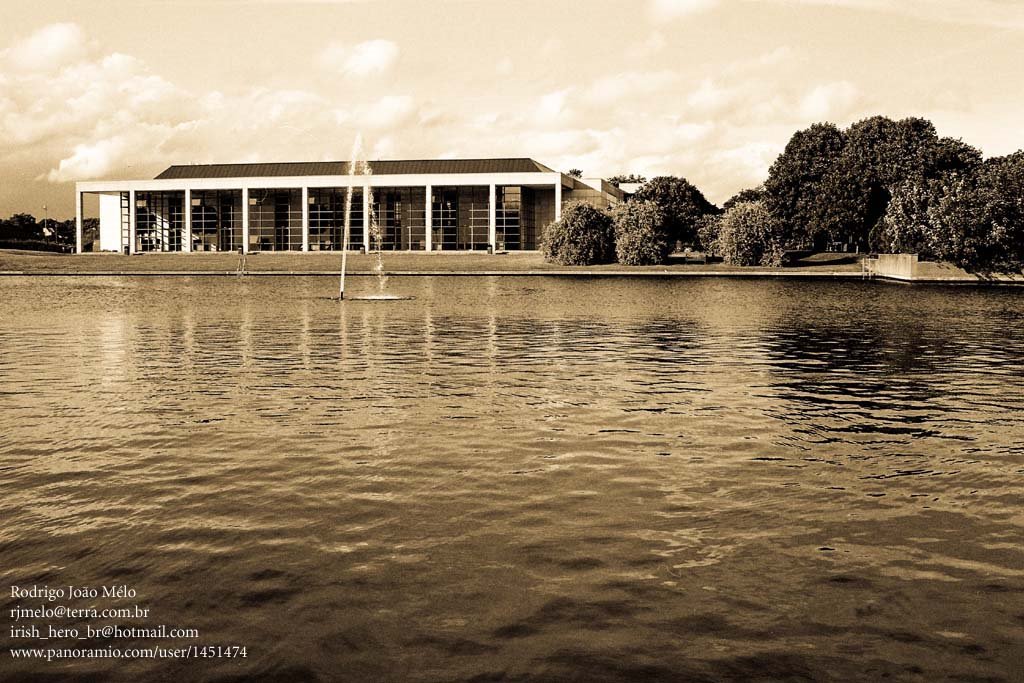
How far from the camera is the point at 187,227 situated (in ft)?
428

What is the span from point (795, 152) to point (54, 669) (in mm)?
113461

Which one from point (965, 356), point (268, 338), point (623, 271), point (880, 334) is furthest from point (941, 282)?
point (268, 338)

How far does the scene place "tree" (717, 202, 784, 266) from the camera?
90.5 m

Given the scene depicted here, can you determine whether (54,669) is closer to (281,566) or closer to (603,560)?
(281,566)

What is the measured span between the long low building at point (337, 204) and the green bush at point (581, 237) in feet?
79.2

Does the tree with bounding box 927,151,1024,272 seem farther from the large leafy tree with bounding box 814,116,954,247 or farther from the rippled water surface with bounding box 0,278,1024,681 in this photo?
the rippled water surface with bounding box 0,278,1024,681

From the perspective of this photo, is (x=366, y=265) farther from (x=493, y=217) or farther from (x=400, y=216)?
(x=400, y=216)

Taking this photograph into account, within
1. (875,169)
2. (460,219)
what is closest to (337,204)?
(460,219)

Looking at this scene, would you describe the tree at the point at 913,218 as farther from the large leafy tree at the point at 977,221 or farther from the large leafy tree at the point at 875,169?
the large leafy tree at the point at 875,169

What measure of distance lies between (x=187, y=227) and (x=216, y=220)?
151 inches

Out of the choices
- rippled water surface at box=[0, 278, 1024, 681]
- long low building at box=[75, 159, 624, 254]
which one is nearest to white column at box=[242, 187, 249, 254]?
long low building at box=[75, 159, 624, 254]

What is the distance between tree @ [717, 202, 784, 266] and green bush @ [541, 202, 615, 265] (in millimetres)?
10593

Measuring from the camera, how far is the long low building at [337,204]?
12225cm

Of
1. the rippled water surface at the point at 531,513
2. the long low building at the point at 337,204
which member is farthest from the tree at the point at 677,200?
the rippled water surface at the point at 531,513
